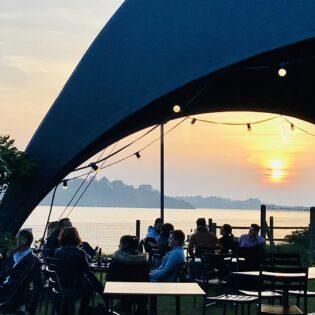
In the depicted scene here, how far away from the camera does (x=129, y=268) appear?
31.5 feet

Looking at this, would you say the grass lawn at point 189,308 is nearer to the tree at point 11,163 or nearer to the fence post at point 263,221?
the tree at point 11,163

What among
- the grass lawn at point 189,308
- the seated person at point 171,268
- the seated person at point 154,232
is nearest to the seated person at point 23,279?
the seated person at point 171,268

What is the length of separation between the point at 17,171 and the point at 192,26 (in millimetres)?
3850

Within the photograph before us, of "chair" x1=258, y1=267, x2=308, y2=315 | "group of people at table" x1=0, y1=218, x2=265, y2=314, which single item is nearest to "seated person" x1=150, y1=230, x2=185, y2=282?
"group of people at table" x1=0, y1=218, x2=265, y2=314

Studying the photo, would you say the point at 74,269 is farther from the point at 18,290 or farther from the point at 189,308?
the point at 189,308

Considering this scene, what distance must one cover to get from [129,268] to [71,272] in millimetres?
710

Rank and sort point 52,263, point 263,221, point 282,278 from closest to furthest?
point 282,278 → point 52,263 → point 263,221

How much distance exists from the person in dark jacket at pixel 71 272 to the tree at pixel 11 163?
367 cm

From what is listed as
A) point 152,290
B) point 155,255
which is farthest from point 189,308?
point 152,290

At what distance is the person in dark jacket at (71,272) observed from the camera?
956cm

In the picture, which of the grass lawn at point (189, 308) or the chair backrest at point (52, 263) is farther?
the grass lawn at point (189, 308)

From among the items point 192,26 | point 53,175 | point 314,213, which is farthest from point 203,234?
point 314,213

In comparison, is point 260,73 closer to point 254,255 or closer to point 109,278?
point 254,255

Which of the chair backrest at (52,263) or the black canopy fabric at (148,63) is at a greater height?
the black canopy fabric at (148,63)
